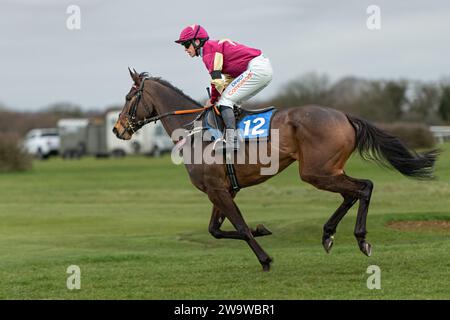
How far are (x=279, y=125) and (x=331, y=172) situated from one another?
935 millimetres

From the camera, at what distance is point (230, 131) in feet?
36.2

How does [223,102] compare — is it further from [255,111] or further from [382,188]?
[382,188]

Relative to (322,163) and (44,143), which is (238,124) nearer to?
(322,163)

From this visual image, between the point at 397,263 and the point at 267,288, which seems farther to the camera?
the point at 397,263

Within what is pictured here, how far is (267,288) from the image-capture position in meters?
9.98

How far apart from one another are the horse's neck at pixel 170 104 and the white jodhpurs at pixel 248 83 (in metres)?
0.74

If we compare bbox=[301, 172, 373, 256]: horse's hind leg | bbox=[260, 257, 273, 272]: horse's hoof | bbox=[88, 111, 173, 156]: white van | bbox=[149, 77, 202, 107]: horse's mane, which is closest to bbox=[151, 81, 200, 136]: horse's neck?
bbox=[149, 77, 202, 107]: horse's mane

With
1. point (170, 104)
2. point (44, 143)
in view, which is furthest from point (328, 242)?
point (44, 143)

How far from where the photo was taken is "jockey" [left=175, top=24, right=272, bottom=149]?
11.2 meters

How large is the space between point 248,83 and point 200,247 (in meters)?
6.02

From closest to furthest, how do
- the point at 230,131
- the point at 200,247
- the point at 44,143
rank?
the point at 230,131, the point at 200,247, the point at 44,143
